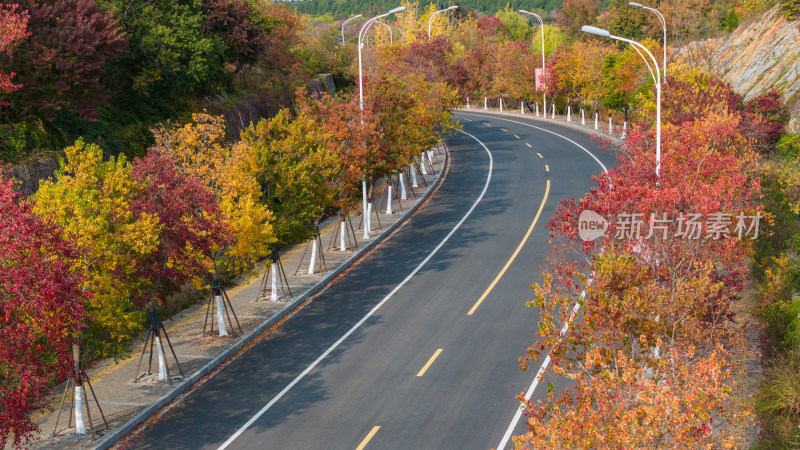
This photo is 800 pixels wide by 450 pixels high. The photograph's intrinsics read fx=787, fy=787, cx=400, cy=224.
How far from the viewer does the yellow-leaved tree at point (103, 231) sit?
1731cm

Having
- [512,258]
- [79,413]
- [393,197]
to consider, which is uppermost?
[393,197]

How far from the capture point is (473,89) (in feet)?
269

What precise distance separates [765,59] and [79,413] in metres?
42.1

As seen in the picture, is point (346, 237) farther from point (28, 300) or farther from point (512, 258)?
point (28, 300)

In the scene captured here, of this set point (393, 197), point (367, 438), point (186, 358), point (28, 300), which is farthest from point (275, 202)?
point (28, 300)

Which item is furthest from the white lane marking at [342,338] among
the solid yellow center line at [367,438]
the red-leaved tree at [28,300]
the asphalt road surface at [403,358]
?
the red-leaved tree at [28,300]

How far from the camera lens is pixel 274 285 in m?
26.4

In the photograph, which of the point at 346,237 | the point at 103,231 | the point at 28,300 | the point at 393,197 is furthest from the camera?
the point at 393,197

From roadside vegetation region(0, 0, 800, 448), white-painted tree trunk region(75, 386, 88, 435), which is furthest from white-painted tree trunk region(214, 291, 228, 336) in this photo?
white-painted tree trunk region(75, 386, 88, 435)

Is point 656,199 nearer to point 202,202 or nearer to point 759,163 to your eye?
point 202,202

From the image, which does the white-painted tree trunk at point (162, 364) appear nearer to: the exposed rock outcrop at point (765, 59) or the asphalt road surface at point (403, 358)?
the asphalt road surface at point (403, 358)

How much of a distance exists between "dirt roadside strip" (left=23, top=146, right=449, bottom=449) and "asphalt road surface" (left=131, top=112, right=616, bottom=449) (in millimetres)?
497

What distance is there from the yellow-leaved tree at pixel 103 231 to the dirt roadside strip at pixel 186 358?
1467mm

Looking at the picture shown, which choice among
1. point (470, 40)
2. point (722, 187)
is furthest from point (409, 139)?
point (470, 40)
